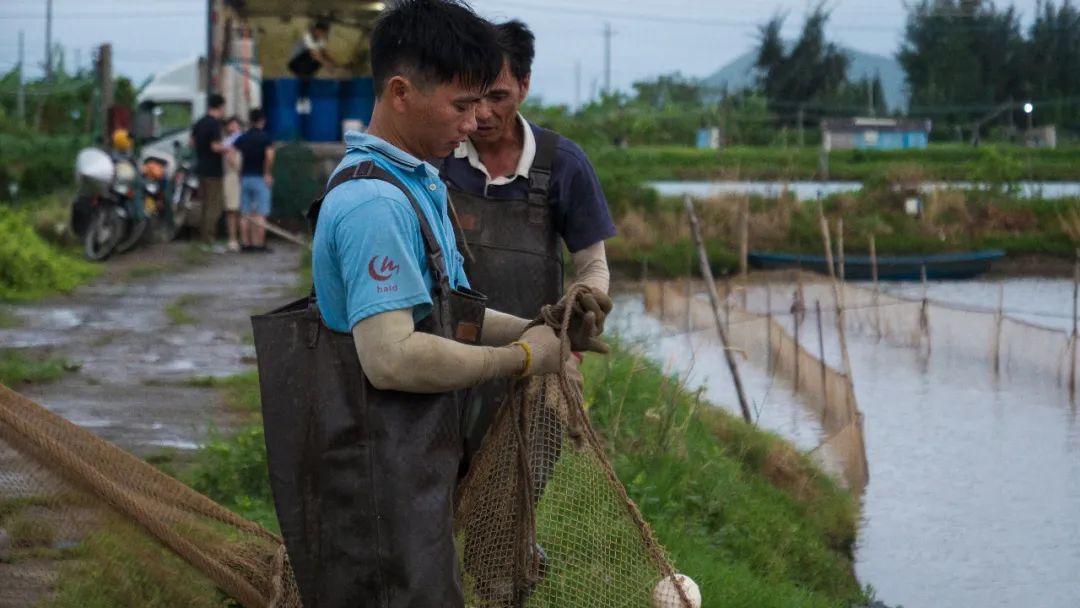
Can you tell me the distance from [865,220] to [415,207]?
78.7 feet

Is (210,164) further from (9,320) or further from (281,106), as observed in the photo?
(9,320)

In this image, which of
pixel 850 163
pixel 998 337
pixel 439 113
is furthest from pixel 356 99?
pixel 850 163

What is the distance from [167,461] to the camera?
6816 millimetres

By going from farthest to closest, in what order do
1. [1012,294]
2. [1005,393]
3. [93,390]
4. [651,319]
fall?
[1012,294]
[651,319]
[1005,393]
[93,390]

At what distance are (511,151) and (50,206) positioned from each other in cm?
1490

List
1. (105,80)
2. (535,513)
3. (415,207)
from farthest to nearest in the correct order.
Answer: (105,80) → (535,513) → (415,207)

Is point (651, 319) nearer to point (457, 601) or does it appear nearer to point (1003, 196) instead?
point (1003, 196)

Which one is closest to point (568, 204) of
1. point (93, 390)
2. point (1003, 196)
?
point (93, 390)

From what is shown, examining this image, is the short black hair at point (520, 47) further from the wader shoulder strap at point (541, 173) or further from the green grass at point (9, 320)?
the green grass at point (9, 320)

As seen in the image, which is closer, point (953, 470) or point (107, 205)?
point (953, 470)

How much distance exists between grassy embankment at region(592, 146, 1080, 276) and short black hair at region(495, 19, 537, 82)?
59.9ft

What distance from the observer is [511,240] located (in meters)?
4.63

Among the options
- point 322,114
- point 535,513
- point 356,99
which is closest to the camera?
point 535,513

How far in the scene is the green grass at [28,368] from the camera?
8.52 meters
